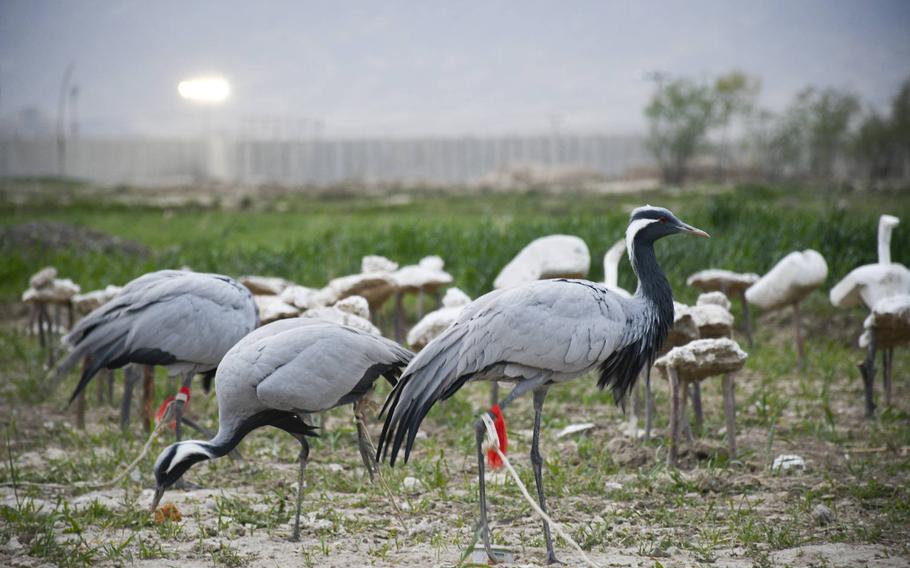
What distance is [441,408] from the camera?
7.77 meters

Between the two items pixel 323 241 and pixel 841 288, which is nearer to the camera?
pixel 841 288

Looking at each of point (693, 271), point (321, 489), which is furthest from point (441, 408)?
point (693, 271)

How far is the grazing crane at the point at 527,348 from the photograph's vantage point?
4.95 meters

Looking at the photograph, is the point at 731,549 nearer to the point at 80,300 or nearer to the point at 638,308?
the point at 638,308

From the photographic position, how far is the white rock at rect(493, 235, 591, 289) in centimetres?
858

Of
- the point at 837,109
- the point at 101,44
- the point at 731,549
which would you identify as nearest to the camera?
the point at 731,549

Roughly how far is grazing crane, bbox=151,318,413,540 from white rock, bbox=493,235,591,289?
3.24m

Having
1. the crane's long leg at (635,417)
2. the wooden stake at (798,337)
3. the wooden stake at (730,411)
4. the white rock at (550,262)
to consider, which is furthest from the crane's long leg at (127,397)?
the wooden stake at (798,337)

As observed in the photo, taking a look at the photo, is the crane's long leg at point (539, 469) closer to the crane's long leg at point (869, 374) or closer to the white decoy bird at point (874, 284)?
the crane's long leg at point (869, 374)

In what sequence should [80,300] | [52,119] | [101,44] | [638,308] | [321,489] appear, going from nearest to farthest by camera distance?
[638,308]
[321,489]
[80,300]
[52,119]
[101,44]

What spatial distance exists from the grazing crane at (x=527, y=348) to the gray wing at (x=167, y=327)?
1778 mm

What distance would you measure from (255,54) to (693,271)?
8436 cm

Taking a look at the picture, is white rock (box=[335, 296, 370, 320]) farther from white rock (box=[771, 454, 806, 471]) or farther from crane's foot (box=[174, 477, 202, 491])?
white rock (box=[771, 454, 806, 471])

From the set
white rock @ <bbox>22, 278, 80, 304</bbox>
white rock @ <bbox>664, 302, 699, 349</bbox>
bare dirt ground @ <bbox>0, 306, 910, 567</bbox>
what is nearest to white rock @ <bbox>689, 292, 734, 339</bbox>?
white rock @ <bbox>664, 302, 699, 349</bbox>
